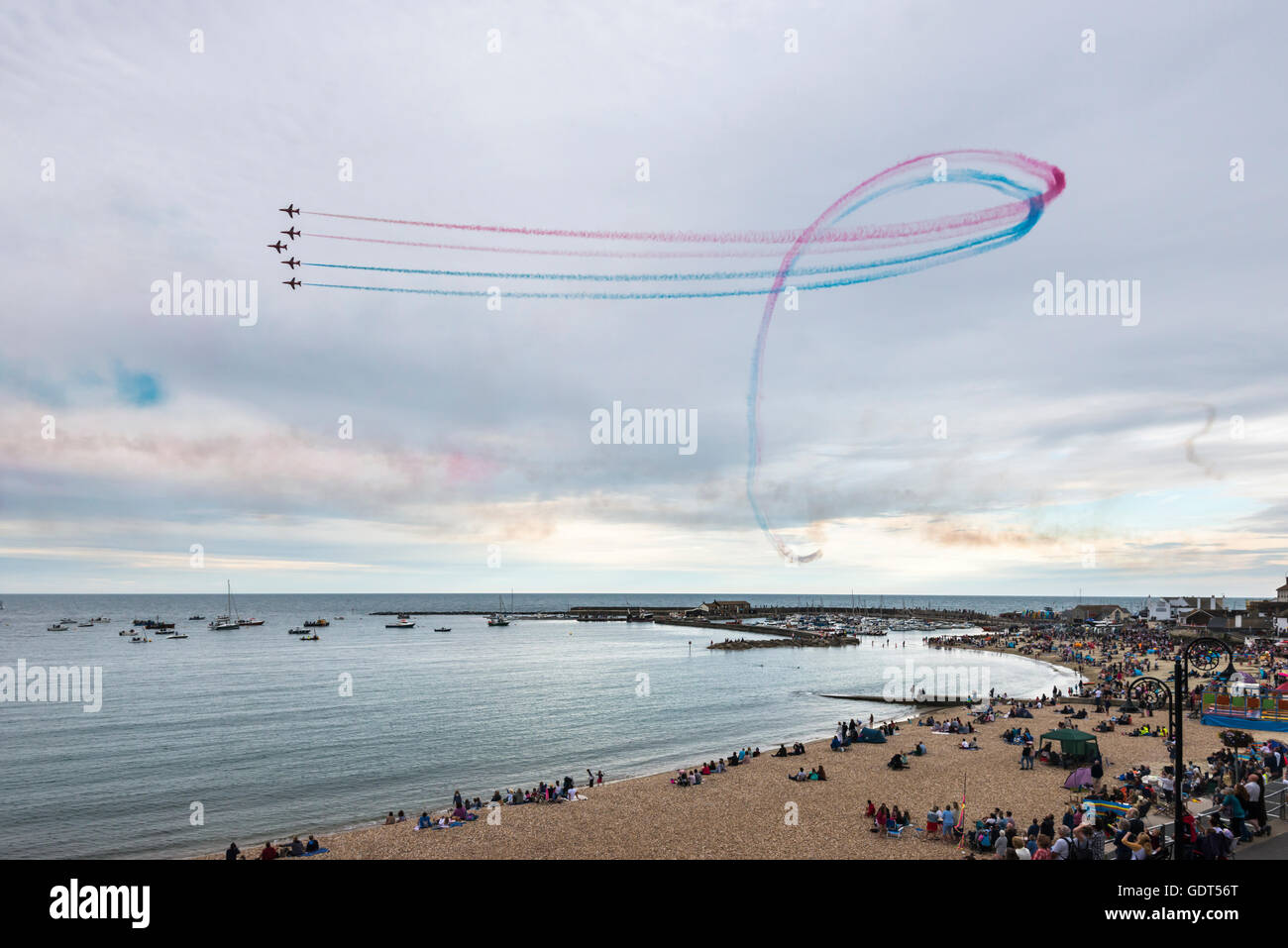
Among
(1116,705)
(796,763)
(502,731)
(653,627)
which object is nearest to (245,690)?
(502,731)

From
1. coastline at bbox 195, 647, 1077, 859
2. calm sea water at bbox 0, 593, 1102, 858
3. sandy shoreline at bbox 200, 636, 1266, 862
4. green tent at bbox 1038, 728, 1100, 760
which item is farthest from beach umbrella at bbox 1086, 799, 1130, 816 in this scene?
calm sea water at bbox 0, 593, 1102, 858

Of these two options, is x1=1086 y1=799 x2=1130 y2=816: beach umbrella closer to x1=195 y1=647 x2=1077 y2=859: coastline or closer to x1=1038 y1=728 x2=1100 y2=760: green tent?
x1=1038 y1=728 x2=1100 y2=760: green tent

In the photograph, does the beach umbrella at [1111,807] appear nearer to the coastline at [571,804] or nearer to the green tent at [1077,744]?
the green tent at [1077,744]

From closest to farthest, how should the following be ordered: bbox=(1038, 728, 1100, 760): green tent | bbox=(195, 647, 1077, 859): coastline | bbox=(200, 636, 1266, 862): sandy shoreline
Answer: bbox=(200, 636, 1266, 862): sandy shoreline, bbox=(195, 647, 1077, 859): coastline, bbox=(1038, 728, 1100, 760): green tent

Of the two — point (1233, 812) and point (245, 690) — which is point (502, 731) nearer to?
point (245, 690)

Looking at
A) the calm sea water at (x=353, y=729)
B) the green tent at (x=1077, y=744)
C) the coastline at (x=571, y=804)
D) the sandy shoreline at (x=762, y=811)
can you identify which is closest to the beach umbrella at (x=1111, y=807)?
the sandy shoreline at (x=762, y=811)

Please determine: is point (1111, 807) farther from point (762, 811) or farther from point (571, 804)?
point (571, 804)

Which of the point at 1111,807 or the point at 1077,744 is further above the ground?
the point at 1111,807

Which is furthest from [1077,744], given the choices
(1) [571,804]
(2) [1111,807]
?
(1) [571,804]
